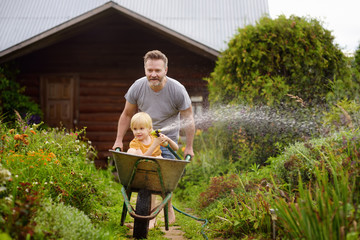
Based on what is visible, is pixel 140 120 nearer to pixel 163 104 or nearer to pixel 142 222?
pixel 163 104

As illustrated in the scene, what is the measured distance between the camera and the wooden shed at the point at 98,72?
9344 millimetres

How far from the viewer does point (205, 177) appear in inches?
226

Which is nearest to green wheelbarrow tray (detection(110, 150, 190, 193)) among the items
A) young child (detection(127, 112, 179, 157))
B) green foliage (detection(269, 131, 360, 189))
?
young child (detection(127, 112, 179, 157))

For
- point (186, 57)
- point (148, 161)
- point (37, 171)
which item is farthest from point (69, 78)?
point (148, 161)

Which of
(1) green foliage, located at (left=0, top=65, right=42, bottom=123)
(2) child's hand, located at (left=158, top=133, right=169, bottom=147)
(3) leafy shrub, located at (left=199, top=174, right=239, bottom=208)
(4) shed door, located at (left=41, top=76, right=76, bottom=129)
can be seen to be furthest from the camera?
(4) shed door, located at (left=41, top=76, right=76, bottom=129)

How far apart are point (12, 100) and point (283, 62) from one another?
6392mm

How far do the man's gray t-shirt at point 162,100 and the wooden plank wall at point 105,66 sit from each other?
5.58 meters

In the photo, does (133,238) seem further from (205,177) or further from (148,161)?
(205,177)

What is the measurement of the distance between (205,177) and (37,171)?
301 cm

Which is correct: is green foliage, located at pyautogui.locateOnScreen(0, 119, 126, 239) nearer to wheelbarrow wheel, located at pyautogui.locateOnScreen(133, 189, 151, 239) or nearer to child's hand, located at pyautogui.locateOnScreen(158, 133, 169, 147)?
wheelbarrow wheel, located at pyautogui.locateOnScreen(133, 189, 151, 239)

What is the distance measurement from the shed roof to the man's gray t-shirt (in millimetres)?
6434

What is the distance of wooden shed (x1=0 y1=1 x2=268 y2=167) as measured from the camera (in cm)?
934

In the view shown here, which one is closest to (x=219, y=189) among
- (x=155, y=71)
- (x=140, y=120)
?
(x=140, y=120)

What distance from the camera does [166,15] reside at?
11852 millimetres
